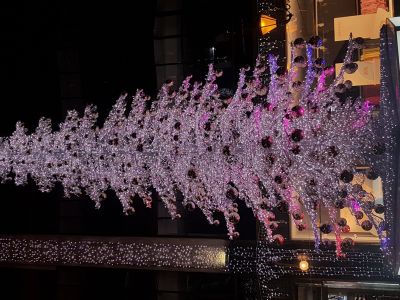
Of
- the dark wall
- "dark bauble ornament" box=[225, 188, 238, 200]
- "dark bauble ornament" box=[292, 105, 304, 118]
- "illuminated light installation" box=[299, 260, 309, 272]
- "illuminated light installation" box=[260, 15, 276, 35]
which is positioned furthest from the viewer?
the dark wall

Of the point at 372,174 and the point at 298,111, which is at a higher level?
the point at 298,111

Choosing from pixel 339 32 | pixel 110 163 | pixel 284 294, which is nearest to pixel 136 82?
pixel 110 163

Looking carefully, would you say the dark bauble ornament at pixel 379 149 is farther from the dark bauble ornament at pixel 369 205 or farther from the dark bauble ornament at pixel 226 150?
the dark bauble ornament at pixel 226 150

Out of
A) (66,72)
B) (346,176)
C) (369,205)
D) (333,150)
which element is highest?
(66,72)

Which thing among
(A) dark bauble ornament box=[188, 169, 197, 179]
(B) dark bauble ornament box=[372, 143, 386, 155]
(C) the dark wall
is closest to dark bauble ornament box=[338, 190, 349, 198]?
(B) dark bauble ornament box=[372, 143, 386, 155]

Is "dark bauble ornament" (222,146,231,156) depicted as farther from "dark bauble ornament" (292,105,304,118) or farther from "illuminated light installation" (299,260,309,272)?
"illuminated light installation" (299,260,309,272)

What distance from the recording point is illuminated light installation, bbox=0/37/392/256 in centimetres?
188

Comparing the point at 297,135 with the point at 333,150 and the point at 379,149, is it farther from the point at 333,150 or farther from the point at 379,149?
the point at 379,149

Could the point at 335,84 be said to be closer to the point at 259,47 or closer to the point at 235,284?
the point at 259,47

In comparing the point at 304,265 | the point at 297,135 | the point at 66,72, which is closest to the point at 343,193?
the point at 297,135

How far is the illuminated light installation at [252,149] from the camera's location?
6.16 ft

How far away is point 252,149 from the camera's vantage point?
6.49ft

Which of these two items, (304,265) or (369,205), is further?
(304,265)

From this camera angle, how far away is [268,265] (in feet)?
9.09
